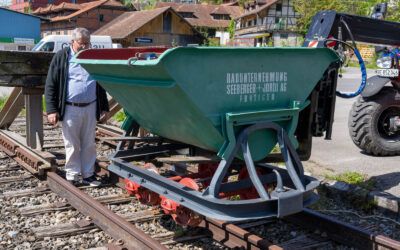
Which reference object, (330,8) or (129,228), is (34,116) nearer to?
(129,228)

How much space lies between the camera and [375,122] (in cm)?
734

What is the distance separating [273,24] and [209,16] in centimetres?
1861

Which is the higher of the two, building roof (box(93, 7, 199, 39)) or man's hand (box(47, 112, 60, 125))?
building roof (box(93, 7, 199, 39))

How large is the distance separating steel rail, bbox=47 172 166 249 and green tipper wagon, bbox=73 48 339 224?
396 millimetres

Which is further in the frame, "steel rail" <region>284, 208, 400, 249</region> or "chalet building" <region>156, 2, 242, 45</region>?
"chalet building" <region>156, 2, 242, 45</region>

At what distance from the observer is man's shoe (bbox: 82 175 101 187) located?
19.8ft

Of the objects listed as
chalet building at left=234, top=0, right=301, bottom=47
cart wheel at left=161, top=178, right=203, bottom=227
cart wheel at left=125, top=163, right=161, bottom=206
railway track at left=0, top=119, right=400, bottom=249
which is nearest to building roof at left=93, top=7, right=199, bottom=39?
chalet building at left=234, top=0, right=301, bottom=47

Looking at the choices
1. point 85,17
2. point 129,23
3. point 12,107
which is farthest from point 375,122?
point 85,17

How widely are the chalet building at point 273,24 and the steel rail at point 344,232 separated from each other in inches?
2175

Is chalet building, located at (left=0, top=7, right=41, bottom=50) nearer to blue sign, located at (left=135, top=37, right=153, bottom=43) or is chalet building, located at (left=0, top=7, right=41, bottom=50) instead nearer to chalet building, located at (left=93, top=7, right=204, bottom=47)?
chalet building, located at (left=93, top=7, right=204, bottom=47)

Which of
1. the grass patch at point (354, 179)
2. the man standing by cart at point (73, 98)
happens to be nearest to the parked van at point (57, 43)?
the man standing by cart at point (73, 98)

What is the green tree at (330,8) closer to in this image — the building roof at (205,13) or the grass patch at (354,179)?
the building roof at (205,13)

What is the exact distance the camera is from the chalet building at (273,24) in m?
59.9

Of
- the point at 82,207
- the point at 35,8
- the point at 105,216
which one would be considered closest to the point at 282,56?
the point at 105,216
